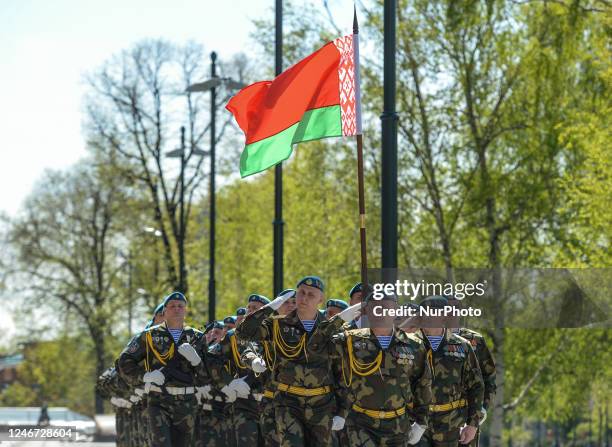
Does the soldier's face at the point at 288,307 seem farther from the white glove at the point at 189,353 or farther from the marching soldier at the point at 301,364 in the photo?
the white glove at the point at 189,353

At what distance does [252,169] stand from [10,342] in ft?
158

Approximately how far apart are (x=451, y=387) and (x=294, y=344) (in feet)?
4.82

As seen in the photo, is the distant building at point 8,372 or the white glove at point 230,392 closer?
the white glove at point 230,392

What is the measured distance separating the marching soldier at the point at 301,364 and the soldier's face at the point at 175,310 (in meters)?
2.61

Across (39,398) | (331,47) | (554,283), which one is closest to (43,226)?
(39,398)

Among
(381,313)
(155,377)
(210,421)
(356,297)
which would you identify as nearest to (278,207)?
(210,421)

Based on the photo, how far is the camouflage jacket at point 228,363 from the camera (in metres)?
14.3

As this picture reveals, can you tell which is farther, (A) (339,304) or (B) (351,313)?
(A) (339,304)

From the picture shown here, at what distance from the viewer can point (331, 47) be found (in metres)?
11.1

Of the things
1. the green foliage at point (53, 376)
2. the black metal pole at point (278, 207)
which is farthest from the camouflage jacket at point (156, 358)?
the green foliage at point (53, 376)

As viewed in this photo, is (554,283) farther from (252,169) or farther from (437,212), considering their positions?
(252,169)

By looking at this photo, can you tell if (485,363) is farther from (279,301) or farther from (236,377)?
(236,377)

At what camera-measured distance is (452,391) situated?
1113 centimetres

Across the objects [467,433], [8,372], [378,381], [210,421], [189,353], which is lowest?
[8,372]
